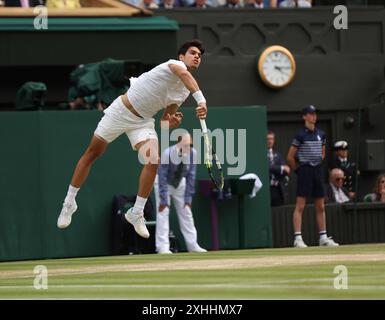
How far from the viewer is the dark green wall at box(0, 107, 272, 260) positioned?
19234 millimetres

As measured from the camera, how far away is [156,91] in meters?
14.0

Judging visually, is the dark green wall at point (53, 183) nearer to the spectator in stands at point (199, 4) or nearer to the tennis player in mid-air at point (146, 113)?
the spectator in stands at point (199, 4)

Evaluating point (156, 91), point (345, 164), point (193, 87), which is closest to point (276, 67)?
point (345, 164)

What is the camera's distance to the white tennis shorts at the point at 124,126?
14.1 m

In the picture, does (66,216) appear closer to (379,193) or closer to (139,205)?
(139,205)

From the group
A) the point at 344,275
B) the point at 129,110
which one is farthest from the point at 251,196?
the point at 344,275

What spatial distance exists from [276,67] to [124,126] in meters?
10.6

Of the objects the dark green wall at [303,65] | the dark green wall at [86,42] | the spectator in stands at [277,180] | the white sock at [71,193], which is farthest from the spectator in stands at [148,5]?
the white sock at [71,193]

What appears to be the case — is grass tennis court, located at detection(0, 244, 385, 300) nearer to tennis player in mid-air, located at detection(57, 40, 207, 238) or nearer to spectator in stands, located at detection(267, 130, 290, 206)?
tennis player in mid-air, located at detection(57, 40, 207, 238)

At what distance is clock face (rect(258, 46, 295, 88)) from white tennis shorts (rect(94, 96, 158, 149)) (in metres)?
10.1

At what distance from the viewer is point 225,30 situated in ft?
78.9

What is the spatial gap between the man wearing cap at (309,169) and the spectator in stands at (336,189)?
206 centimetres

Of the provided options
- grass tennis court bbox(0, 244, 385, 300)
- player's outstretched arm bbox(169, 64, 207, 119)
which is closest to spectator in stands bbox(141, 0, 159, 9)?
grass tennis court bbox(0, 244, 385, 300)
